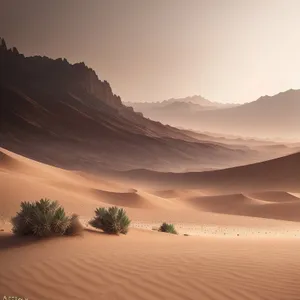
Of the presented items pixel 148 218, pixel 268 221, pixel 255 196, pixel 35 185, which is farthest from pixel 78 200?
pixel 255 196

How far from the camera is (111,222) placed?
9.51 meters

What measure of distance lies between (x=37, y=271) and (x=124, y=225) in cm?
410

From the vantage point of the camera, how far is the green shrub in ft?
25.7

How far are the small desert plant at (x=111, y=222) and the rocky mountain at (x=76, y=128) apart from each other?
162ft

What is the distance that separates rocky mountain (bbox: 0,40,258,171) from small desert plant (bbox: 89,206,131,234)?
49.3 m

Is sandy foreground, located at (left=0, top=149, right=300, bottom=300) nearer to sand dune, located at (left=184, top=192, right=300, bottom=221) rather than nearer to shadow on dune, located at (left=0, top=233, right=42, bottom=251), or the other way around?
shadow on dune, located at (left=0, top=233, right=42, bottom=251)

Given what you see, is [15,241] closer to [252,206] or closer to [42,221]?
[42,221]

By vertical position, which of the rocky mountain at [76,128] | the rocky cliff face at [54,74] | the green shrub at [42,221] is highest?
the rocky cliff face at [54,74]

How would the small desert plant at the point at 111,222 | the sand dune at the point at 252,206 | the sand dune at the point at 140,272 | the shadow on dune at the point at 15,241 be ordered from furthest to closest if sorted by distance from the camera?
the sand dune at the point at 252,206 < the small desert plant at the point at 111,222 < the shadow on dune at the point at 15,241 < the sand dune at the point at 140,272

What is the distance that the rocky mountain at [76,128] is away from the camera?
224 feet

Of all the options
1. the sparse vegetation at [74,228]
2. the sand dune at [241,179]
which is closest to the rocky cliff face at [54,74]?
the sand dune at [241,179]

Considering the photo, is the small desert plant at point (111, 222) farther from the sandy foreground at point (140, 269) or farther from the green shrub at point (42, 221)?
the green shrub at point (42, 221)

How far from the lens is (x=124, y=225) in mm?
9758

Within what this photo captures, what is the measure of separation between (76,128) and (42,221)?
233 ft
